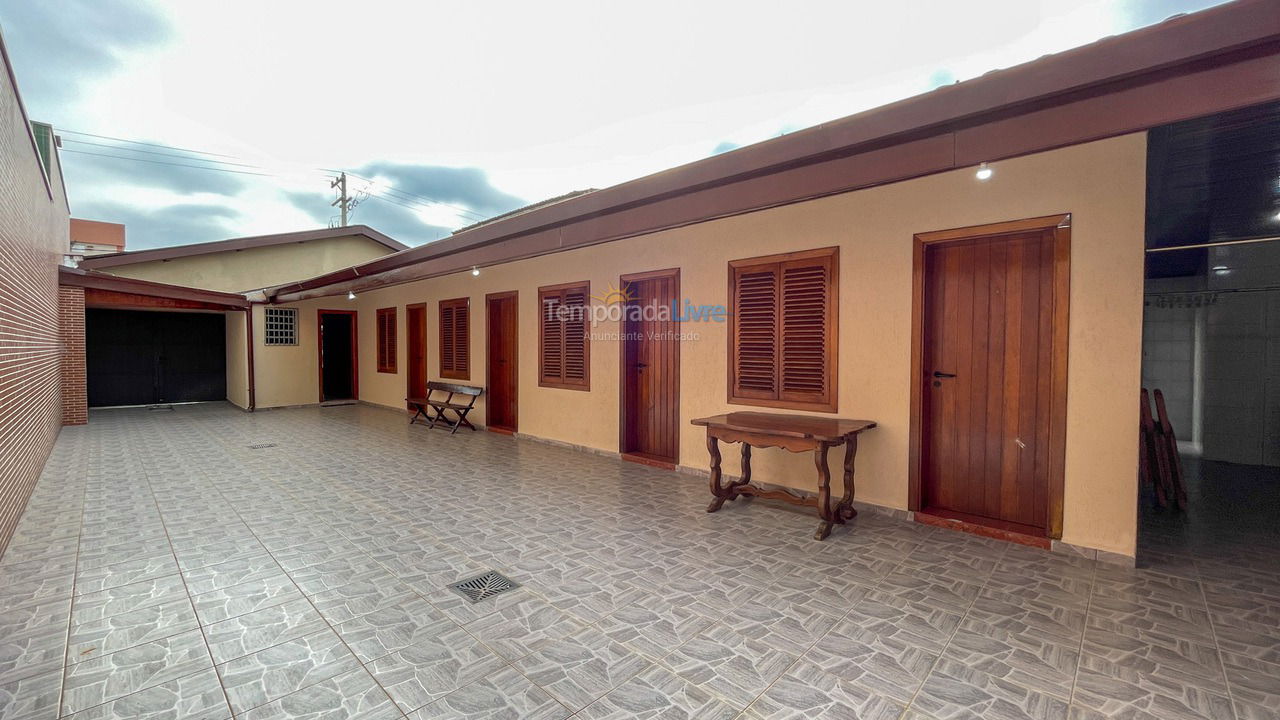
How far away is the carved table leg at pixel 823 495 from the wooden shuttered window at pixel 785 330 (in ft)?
2.70

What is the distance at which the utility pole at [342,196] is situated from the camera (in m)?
20.0

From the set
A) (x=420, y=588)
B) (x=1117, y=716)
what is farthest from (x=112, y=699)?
(x=1117, y=716)

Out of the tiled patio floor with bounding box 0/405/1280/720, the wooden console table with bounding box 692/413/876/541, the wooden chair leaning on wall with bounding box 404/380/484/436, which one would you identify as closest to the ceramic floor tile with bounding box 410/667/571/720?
the tiled patio floor with bounding box 0/405/1280/720

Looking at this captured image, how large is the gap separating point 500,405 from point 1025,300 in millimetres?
6723

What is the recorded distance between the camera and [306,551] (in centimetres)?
329

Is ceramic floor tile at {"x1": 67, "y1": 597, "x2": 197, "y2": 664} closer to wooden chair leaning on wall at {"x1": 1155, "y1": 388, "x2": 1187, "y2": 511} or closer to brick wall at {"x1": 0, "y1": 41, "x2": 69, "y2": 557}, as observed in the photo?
brick wall at {"x1": 0, "y1": 41, "x2": 69, "y2": 557}

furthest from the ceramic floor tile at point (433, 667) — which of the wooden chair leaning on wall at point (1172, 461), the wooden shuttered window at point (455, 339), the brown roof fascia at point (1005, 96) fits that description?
the wooden shuttered window at point (455, 339)

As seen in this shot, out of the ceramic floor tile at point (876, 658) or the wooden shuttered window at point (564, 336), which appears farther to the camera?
the wooden shuttered window at point (564, 336)

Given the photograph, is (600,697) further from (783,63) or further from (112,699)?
(783,63)

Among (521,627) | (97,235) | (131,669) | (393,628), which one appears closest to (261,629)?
(131,669)

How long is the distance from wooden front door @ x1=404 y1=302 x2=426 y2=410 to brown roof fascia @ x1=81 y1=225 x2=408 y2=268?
4460 millimetres

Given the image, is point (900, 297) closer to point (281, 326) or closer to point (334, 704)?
point (334, 704)

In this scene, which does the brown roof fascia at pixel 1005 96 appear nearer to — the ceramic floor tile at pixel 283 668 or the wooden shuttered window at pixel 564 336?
the wooden shuttered window at pixel 564 336

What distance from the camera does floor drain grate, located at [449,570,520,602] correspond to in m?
2.70
